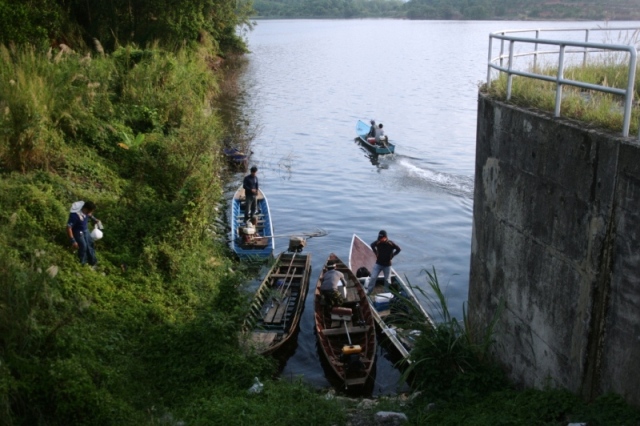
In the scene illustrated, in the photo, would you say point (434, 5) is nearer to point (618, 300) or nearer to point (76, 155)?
point (76, 155)

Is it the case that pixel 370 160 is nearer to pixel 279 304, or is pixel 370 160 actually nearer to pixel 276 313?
pixel 279 304

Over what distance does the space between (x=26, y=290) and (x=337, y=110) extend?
33.6m

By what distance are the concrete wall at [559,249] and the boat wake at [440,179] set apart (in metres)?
15.2

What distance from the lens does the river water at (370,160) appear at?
18609 mm

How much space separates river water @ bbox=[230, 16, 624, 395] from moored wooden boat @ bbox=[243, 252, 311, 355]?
0.59m

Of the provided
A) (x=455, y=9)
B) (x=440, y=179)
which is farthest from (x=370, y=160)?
(x=455, y=9)

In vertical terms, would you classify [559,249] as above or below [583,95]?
below

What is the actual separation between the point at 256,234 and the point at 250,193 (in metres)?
1.54

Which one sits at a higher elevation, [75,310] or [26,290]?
[26,290]

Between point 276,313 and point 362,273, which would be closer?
point 276,313

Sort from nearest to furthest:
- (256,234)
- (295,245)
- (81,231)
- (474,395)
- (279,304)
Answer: (474,395), (81,231), (279,304), (295,245), (256,234)

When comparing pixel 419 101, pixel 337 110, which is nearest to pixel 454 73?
pixel 419 101

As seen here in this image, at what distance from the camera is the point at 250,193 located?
18984 mm

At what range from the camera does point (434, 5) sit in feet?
389
